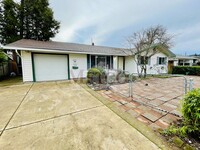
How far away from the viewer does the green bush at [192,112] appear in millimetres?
2064

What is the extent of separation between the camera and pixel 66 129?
2570mm

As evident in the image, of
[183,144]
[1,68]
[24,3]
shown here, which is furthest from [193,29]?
[1,68]

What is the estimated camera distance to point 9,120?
2984 mm

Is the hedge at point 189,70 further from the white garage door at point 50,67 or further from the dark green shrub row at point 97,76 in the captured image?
the white garage door at point 50,67

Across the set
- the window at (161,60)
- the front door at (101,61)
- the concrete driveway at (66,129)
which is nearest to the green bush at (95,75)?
the front door at (101,61)

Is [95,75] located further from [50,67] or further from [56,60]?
[50,67]

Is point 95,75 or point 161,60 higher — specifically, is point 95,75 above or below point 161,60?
below

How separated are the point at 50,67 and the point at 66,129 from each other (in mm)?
7396

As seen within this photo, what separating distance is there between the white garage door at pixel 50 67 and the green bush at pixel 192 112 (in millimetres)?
8775

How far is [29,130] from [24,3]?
53.1ft

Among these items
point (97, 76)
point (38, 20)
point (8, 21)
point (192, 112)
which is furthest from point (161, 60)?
point (8, 21)

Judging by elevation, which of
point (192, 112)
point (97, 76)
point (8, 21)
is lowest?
point (192, 112)

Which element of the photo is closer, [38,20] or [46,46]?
[46,46]

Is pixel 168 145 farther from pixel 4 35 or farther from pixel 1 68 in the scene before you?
pixel 4 35
